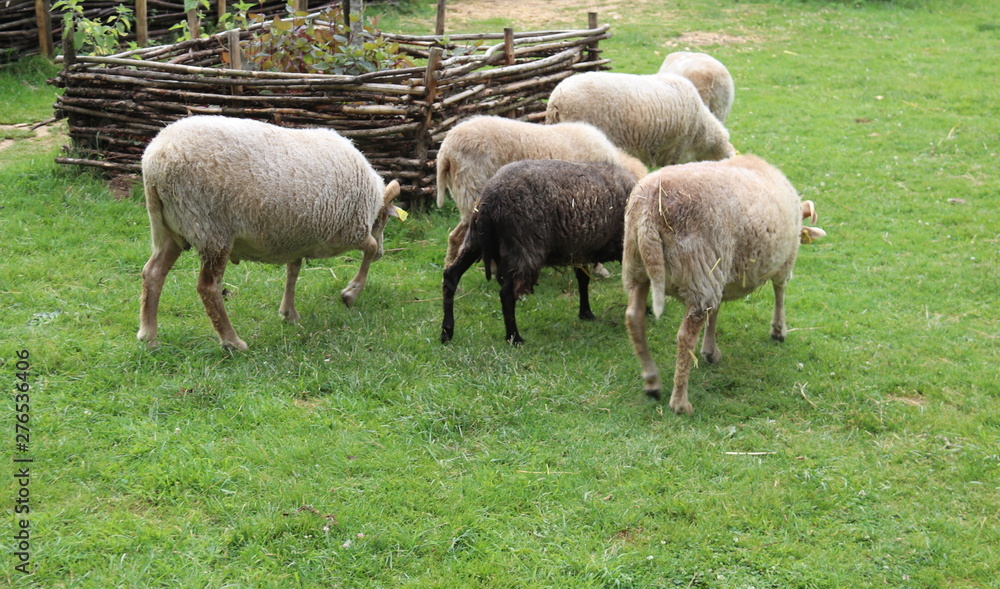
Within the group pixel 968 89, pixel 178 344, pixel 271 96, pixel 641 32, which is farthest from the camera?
pixel 641 32

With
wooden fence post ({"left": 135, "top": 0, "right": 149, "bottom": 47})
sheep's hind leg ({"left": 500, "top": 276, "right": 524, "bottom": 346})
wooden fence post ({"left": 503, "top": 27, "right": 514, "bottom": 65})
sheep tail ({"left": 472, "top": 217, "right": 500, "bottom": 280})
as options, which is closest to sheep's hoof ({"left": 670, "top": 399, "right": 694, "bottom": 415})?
sheep's hind leg ({"left": 500, "top": 276, "right": 524, "bottom": 346})

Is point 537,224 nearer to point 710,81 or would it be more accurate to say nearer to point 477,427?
point 477,427

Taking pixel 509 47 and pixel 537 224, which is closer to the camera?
pixel 537 224

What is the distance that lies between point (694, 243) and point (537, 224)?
3.80ft

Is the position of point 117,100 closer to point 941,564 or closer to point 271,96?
point 271,96

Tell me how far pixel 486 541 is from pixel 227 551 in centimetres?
114

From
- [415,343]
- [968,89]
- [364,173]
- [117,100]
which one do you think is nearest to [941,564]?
[415,343]

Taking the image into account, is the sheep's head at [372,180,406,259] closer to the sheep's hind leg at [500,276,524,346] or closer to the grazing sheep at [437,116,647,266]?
the grazing sheep at [437,116,647,266]

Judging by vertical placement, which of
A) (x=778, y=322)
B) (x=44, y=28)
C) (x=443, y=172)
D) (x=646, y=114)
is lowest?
(x=778, y=322)

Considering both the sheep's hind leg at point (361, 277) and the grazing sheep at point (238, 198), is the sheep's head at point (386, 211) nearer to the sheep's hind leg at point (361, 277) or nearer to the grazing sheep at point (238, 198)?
the sheep's hind leg at point (361, 277)

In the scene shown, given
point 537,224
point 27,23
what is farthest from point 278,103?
point 27,23

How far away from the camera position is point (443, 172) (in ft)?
22.0

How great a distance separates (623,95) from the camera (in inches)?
316

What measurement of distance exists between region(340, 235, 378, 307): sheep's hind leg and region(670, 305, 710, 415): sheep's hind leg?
246 cm
